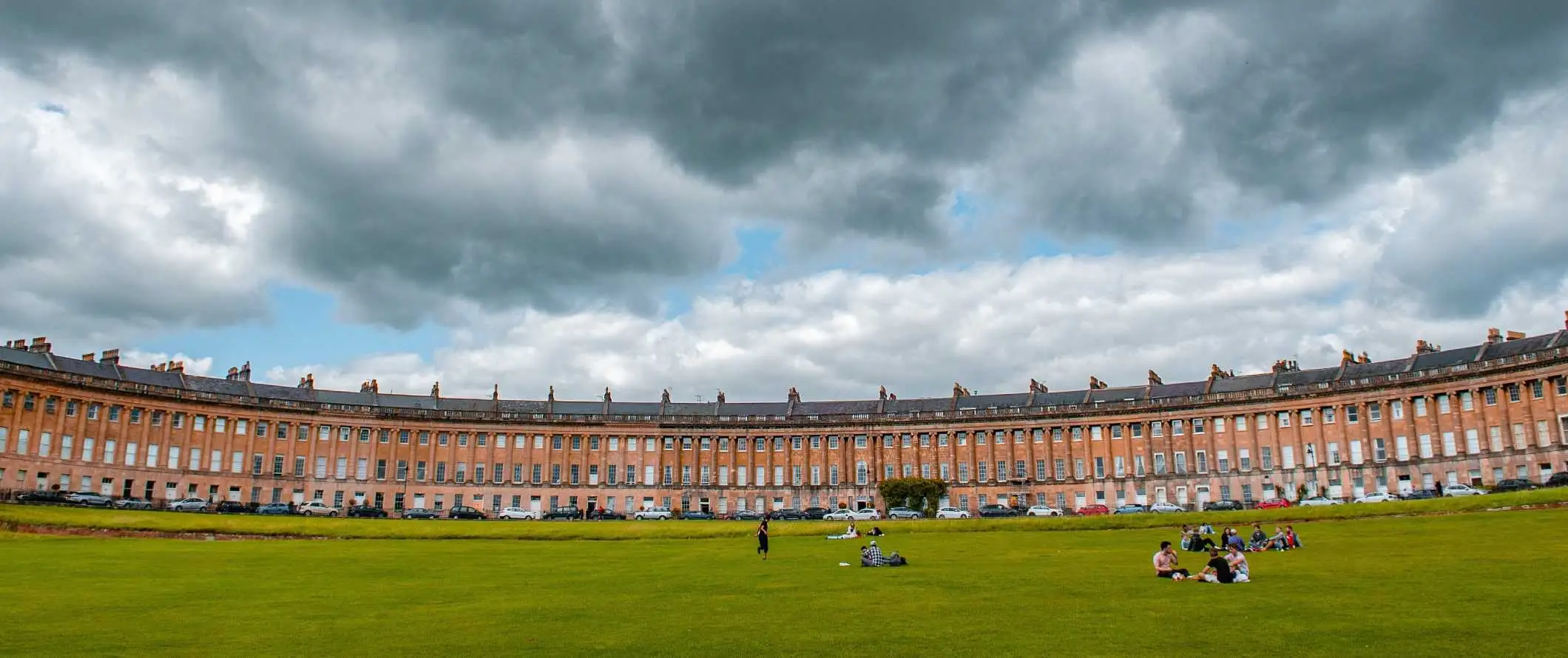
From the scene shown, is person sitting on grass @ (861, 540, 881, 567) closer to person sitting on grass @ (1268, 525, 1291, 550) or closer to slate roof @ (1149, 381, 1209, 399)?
person sitting on grass @ (1268, 525, 1291, 550)

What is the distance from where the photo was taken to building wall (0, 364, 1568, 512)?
3238 inches

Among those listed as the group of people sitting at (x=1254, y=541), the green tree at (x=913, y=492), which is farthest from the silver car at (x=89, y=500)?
the group of people sitting at (x=1254, y=541)

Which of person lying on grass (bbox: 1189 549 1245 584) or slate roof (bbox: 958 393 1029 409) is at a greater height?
slate roof (bbox: 958 393 1029 409)

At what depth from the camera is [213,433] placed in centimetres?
9412

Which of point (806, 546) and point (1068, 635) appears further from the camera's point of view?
point (806, 546)

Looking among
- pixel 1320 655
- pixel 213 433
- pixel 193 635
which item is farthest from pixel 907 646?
pixel 213 433

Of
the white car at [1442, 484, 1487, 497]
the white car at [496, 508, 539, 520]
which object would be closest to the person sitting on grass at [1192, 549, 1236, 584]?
the white car at [1442, 484, 1487, 497]

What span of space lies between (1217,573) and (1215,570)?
0.38 ft

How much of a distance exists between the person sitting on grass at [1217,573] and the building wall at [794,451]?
66290 mm

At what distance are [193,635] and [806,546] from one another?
27841mm

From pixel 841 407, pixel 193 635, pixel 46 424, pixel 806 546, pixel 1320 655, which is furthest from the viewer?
pixel 841 407

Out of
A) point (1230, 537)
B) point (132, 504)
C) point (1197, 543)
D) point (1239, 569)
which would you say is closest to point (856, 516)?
point (1197, 543)

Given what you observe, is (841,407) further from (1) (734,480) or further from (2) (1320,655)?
(2) (1320,655)

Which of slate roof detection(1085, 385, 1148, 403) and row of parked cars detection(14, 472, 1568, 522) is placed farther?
slate roof detection(1085, 385, 1148, 403)
